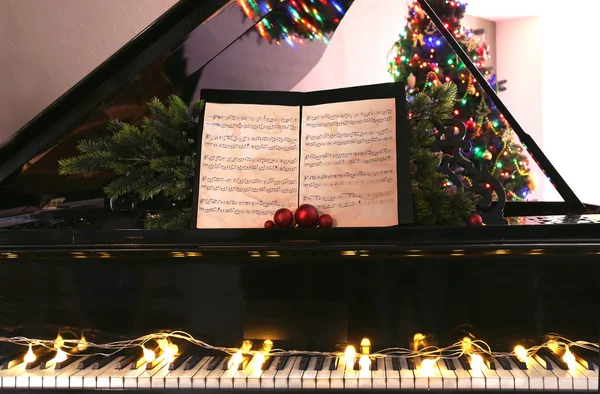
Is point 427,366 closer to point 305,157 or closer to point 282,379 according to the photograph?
point 282,379

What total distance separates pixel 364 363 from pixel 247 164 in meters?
0.65

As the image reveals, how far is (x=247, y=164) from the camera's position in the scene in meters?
1.49

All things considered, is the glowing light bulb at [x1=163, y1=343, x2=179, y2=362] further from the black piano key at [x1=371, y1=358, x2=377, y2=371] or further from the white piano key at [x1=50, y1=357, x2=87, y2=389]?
the black piano key at [x1=371, y1=358, x2=377, y2=371]

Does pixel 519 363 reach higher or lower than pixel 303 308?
lower

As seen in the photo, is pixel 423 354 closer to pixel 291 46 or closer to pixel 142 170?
pixel 142 170

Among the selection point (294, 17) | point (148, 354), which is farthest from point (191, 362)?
point (294, 17)

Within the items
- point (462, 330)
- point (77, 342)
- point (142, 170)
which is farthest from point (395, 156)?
point (77, 342)

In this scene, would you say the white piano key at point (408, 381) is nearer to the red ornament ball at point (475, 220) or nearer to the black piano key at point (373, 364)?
the black piano key at point (373, 364)

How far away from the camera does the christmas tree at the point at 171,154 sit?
1.53m

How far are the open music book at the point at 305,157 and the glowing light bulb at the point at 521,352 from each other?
44cm

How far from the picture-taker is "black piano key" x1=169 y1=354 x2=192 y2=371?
1.32 m

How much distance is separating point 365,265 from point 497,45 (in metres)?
6.73

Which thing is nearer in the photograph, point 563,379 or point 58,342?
point 563,379

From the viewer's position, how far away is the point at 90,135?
1.81 meters
